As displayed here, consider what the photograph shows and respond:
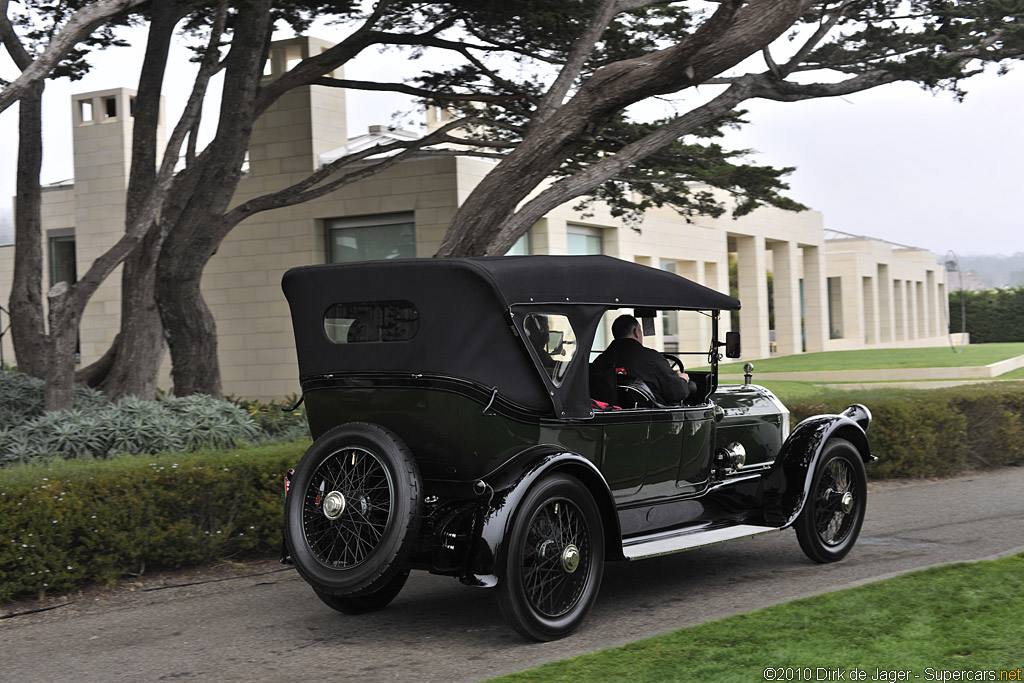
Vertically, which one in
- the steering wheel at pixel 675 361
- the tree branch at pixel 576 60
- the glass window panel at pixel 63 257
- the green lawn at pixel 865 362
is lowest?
the green lawn at pixel 865 362

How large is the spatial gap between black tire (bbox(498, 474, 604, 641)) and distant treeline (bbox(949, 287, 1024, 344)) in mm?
72603

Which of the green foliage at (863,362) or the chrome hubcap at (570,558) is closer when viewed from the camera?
the chrome hubcap at (570,558)

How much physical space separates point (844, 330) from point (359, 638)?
167 ft

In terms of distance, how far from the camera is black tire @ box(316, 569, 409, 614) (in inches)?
251

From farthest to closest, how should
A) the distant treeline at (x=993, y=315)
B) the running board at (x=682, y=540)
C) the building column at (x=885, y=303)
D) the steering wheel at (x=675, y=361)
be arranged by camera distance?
1. the distant treeline at (x=993, y=315)
2. the building column at (x=885, y=303)
3. the steering wheel at (x=675, y=361)
4. the running board at (x=682, y=540)

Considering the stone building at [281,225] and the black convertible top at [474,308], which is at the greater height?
the stone building at [281,225]

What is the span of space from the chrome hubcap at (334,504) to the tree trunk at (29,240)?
A: 8.57 m

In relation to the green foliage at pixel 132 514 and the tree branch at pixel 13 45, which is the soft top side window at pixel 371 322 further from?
the tree branch at pixel 13 45

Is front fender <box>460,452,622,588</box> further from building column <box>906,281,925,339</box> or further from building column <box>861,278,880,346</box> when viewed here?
building column <box>906,281,925,339</box>

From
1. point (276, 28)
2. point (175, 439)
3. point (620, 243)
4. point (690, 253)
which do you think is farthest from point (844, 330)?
point (175, 439)

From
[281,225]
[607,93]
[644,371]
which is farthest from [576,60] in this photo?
[281,225]

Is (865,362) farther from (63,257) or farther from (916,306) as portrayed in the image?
(916,306)

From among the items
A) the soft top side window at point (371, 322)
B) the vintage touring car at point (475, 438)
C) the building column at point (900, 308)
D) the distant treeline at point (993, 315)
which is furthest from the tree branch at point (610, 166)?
the distant treeline at point (993, 315)

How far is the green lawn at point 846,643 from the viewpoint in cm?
479
